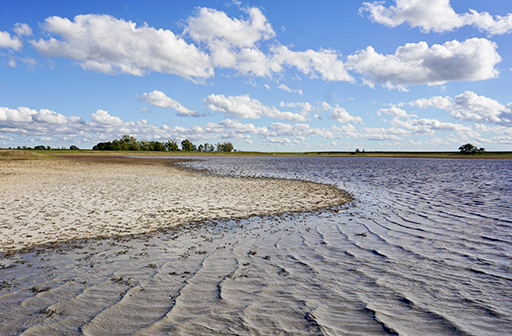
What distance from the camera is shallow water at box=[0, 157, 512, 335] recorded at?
4.81 m

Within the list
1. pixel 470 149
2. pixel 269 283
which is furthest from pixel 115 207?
pixel 470 149

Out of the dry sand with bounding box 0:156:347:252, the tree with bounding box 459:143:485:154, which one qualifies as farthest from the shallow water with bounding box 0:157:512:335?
the tree with bounding box 459:143:485:154

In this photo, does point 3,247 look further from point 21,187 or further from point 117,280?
point 21,187

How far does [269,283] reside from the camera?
21.2 feet

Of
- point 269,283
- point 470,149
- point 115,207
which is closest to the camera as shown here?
point 269,283

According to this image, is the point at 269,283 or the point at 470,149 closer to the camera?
the point at 269,283

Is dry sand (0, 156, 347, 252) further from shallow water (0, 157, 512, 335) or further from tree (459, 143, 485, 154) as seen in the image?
tree (459, 143, 485, 154)

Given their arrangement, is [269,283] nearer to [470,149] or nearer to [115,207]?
[115,207]

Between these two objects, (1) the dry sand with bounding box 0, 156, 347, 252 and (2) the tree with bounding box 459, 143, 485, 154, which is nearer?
(1) the dry sand with bounding box 0, 156, 347, 252

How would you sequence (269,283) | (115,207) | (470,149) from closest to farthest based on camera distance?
(269,283)
(115,207)
(470,149)

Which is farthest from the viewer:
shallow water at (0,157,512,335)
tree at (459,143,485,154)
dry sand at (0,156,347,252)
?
tree at (459,143,485,154)

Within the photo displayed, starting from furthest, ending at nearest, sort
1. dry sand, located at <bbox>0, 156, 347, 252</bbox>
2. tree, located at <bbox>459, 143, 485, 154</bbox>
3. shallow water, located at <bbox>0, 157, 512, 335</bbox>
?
tree, located at <bbox>459, 143, 485, 154</bbox> → dry sand, located at <bbox>0, 156, 347, 252</bbox> → shallow water, located at <bbox>0, 157, 512, 335</bbox>

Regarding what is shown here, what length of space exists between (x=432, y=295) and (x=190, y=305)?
475 cm

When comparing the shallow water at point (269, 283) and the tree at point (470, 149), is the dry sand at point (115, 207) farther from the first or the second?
the tree at point (470, 149)
